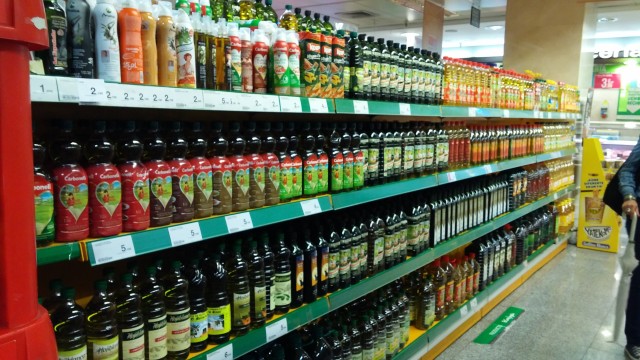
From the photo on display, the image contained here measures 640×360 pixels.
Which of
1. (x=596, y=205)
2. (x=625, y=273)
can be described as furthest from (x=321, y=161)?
(x=596, y=205)

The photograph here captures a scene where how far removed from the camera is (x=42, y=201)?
49.3 inches

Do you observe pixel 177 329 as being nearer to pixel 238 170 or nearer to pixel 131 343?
pixel 131 343

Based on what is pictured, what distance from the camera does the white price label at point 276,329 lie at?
1.94 meters

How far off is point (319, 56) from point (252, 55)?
0.36 m

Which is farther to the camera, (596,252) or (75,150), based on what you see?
(596,252)

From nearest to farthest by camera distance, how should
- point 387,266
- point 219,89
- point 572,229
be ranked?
point 219,89
point 387,266
point 572,229

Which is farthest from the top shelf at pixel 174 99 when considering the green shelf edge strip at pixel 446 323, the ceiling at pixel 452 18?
the ceiling at pixel 452 18

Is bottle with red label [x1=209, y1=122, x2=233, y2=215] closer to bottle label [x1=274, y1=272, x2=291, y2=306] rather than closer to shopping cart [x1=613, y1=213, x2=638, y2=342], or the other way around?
bottle label [x1=274, y1=272, x2=291, y2=306]

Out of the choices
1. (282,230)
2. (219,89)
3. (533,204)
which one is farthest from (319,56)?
(533,204)

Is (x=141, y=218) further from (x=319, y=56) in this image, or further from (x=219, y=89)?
(x=319, y=56)

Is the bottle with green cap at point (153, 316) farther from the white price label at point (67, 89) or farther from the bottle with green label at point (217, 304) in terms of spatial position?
the white price label at point (67, 89)

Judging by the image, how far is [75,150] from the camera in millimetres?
1345

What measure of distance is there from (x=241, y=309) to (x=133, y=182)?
2.16 ft

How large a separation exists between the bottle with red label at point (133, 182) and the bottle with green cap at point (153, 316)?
0.20 metres
